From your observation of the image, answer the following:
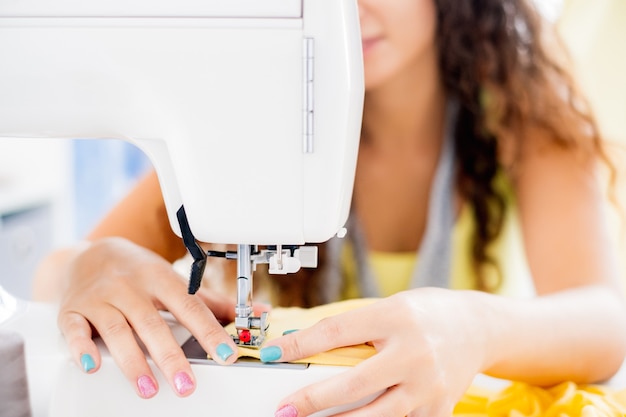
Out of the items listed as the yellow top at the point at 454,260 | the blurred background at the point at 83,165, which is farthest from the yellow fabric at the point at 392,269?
the blurred background at the point at 83,165

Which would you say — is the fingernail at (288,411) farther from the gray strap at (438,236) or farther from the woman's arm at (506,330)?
the gray strap at (438,236)

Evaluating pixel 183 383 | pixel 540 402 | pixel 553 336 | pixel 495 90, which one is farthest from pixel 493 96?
pixel 183 383

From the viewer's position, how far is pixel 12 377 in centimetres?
A: 60

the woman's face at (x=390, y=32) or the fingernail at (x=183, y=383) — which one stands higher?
the woman's face at (x=390, y=32)

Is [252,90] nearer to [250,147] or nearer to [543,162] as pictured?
[250,147]

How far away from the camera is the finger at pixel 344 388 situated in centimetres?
61

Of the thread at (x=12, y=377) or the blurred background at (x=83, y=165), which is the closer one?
the thread at (x=12, y=377)

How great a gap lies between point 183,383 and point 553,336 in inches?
20.3

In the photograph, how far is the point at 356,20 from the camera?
611mm

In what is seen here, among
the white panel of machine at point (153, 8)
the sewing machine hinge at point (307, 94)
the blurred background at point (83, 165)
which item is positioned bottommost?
the blurred background at point (83, 165)

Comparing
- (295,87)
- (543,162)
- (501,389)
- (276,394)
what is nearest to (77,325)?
(276,394)

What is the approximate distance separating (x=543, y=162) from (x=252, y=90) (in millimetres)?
946

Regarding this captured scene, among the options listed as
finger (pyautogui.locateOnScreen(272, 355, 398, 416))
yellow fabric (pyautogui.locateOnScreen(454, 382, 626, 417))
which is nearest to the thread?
finger (pyautogui.locateOnScreen(272, 355, 398, 416))

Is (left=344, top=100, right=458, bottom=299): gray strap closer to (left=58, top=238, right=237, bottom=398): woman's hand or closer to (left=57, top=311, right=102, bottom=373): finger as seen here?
(left=58, top=238, right=237, bottom=398): woman's hand
